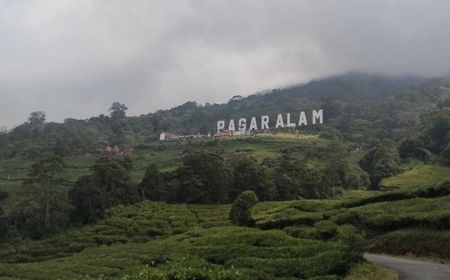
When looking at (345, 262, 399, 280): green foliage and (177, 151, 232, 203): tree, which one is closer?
(345, 262, 399, 280): green foliage

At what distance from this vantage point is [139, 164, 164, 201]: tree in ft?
219

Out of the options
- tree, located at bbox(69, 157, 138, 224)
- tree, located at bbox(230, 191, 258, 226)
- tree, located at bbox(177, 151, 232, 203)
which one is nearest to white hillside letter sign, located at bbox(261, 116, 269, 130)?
tree, located at bbox(69, 157, 138, 224)

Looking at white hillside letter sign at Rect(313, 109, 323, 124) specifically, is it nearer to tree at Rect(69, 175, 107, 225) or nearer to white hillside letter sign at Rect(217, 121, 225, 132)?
white hillside letter sign at Rect(217, 121, 225, 132)

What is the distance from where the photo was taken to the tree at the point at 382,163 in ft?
254

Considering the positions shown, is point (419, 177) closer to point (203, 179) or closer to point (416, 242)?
point (203, 179)

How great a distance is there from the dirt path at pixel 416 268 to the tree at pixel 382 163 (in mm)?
53128

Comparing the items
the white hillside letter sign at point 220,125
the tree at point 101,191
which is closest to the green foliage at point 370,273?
the tree at point 101,191

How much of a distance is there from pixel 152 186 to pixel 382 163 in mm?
34533

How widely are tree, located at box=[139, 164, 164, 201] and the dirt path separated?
143ft

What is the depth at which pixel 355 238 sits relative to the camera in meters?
21.9

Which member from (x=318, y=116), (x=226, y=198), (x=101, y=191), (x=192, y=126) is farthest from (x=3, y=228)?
(x=192, y=126)

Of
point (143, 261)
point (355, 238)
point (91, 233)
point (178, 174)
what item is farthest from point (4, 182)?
point (355, 238)

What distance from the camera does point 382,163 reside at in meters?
78.7

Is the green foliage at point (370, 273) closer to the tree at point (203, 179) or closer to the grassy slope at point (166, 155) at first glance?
the tree at point (203, 179)
